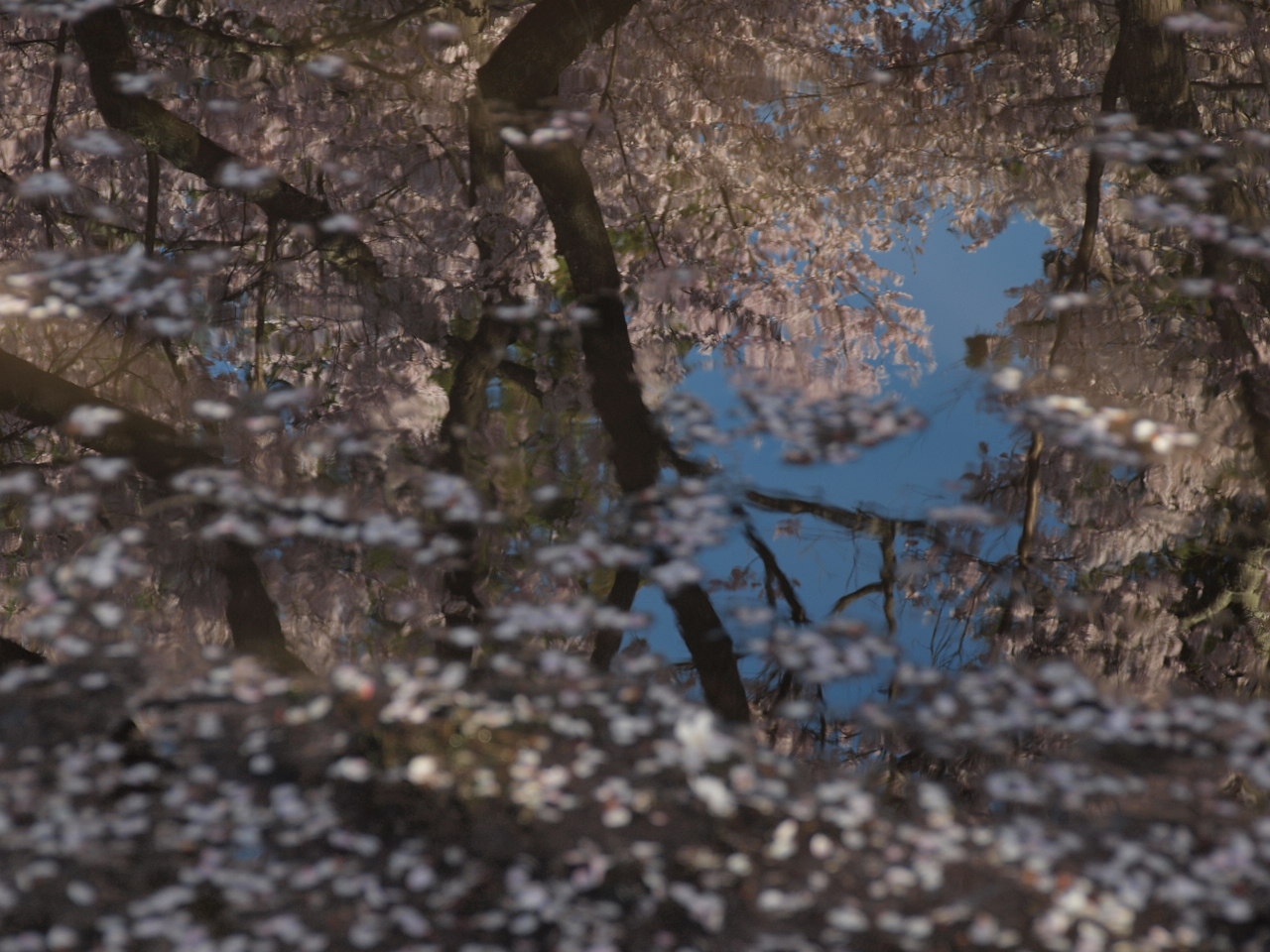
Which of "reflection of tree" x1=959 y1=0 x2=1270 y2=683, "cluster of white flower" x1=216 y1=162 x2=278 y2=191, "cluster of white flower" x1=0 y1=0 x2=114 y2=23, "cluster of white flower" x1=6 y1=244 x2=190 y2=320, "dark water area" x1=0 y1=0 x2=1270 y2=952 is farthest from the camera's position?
"cluster of white flower" x1=0 y1=0 x2=114 y2=23

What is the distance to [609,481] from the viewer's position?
307 centimetres

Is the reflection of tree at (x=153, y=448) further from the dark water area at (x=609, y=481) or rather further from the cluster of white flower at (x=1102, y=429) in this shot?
the cluster of white flower at (x=1102, y=429)

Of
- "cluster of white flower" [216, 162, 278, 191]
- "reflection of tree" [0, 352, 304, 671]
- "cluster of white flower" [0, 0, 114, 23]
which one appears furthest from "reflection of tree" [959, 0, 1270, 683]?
"cluster of white flower" [0, 0, 114, 23]

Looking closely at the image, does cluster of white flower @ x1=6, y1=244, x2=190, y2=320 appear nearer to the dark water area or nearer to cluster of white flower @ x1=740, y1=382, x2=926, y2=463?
the dark water area

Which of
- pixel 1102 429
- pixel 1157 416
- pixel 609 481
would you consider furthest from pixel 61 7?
pixel 1157 416

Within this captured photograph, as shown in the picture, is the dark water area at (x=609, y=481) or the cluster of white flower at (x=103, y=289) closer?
the dark water area at (x=609, y=481)

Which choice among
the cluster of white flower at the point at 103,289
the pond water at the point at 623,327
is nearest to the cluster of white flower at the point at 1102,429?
the pond water at the point at 623,327

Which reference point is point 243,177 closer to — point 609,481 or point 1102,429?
point 609,481

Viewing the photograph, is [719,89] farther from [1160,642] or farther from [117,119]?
[1160,642]

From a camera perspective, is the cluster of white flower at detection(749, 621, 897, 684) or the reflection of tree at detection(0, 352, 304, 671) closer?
the cluster of white flower at detection(749, 621, 897, 684)

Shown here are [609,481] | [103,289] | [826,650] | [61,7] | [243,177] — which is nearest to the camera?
[826,650]

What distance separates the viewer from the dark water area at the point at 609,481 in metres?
2.10

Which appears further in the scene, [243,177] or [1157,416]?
[243,177]

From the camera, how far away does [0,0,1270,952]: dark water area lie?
2.10 metres
